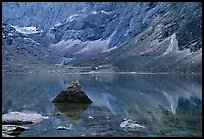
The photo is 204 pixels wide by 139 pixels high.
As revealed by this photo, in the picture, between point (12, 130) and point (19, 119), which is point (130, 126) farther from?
point (19, 119)

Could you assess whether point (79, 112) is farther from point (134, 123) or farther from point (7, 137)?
point (7, 137)

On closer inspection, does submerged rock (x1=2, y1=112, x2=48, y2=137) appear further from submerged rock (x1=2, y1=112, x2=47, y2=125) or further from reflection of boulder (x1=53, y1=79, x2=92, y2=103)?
reflection of boulder (x1=53, y1=79, x2=92, y2=103)

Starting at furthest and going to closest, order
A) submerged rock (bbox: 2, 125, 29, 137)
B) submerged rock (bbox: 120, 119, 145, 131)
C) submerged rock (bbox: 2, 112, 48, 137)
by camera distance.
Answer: submerged rock (bbox: 120, 119, 145, 131) → submerged rock (bbox: 2, 112, 48, 137) → submerged rock (bbox: 2, 125, 29, 137)

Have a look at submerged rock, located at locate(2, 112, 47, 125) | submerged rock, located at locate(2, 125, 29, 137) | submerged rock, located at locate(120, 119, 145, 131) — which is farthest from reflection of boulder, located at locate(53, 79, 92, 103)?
submerged rock, located at locate(2, 125, 29, 137)

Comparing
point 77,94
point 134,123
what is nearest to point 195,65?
point 77,94

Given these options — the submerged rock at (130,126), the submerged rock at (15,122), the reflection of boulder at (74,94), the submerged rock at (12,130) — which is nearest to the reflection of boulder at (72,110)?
the reflection of boulder at (74,94)

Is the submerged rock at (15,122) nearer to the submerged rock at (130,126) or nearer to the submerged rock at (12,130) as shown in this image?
the submerged rock at (12,130)

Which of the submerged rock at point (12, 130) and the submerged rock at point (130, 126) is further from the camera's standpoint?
the submerged rock at point (130, 126)

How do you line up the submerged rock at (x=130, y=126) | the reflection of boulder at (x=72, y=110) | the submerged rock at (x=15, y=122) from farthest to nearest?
the reflection of boulder at (x=72, y=110) → the submerged rock at (x=130, y=126) → the submerged rock at (x=15, y=122)
